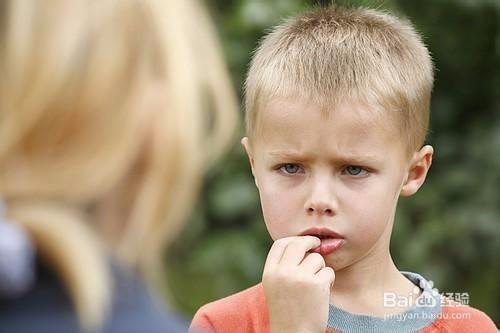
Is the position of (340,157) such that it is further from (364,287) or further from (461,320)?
(461,320)

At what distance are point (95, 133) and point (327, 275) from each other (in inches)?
31.7

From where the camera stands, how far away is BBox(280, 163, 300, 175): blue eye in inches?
88.9

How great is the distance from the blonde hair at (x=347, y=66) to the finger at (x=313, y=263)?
0.94 feet

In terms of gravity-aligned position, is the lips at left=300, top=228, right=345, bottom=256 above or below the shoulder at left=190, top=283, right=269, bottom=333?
above

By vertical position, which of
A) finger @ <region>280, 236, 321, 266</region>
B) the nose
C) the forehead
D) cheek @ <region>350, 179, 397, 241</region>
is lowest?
finger @ <region>280, 236, 321, 266</region>

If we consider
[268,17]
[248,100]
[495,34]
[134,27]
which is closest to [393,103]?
[248,100]

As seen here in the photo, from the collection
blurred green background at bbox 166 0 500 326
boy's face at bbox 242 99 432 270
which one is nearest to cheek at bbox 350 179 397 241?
boy's face at bbox 242 99 432 270

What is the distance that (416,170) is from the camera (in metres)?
2.44

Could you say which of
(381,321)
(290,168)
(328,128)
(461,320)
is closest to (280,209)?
(290,168)

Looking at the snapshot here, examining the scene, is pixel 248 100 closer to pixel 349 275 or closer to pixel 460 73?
pixel 349 275

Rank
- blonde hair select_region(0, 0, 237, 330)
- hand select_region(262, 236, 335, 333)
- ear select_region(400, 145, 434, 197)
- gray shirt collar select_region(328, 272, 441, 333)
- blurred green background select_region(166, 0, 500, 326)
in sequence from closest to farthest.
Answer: blonde hair select_region(0, 0, 237, 330), hand select_region(262, 236, 335, 333), gray shirt collar select_region(328, 272, 441, 333), ear select_region(400, 145, 434, 197), blurred green background select_region(166, 0, 500, 326)

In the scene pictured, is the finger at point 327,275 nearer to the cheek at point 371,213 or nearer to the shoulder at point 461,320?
the cheek at point 371,213

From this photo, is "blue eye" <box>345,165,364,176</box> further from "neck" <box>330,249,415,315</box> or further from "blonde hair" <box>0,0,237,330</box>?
"blonde hair" <box>0,0,237,330</box>

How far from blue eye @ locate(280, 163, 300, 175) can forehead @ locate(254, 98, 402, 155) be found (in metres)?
0.04
